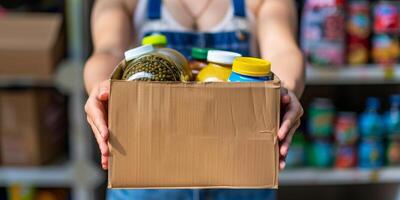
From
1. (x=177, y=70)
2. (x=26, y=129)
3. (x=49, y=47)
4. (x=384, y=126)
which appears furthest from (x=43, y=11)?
(x=177, y=70)

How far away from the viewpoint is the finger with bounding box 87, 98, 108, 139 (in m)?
0.78

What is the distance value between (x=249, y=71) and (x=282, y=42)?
13.8 inches

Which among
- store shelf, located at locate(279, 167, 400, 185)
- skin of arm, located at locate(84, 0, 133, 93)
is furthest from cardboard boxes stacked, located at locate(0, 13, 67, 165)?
store shelf, located at locate(279, 167, 400, 185)

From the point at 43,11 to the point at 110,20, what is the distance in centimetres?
97

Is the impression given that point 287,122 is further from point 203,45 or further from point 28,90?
point 28,90

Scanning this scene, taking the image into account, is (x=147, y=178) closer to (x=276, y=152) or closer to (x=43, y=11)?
(x=276, y=152)

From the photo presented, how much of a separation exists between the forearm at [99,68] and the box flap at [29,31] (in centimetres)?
83

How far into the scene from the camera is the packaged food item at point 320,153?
2.01 metres

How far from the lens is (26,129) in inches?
77.0

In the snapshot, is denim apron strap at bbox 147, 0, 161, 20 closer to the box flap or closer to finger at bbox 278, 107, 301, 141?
finger at bbox 278, 107, 301, 141

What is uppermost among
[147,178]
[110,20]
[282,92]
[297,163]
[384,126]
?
[110,20]

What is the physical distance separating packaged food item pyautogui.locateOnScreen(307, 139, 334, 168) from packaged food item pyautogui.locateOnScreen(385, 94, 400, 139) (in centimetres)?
20

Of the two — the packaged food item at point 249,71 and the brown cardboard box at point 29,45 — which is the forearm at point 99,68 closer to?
the packaged food item at point 249,71

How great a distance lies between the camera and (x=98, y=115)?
794mm
